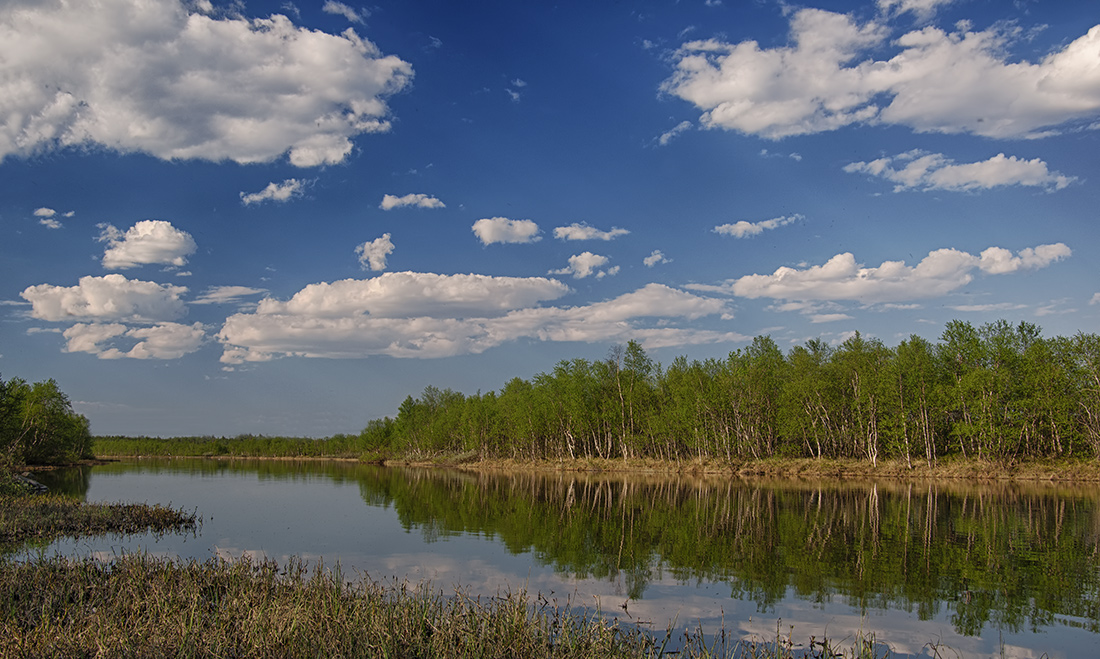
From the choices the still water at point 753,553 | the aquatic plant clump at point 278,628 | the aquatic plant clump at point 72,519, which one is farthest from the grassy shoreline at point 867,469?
the aquatic plant clump at point 278,628

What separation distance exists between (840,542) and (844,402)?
5795cm

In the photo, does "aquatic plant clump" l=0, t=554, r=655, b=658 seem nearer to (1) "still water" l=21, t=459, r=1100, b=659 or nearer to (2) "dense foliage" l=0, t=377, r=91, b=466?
(1) "still water" l=21, t=459, r=1100, b=659

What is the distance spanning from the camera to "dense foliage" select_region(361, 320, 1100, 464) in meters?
70.6

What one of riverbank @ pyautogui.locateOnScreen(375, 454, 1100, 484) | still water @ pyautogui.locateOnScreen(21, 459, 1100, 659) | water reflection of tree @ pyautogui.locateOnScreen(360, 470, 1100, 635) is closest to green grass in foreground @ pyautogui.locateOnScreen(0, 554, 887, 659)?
still water @ pyautogui.locateOnScreen(21, 459, 1100, 659)

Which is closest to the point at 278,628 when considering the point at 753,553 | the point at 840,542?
the point at 753,553

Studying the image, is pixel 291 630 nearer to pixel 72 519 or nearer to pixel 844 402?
pixel 72 519

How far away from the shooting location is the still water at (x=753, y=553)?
16.9m

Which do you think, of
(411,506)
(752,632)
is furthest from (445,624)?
(411,506)

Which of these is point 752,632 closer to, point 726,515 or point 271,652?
point 271,652

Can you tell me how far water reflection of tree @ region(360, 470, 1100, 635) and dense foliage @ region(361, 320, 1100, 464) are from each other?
66.7 ft

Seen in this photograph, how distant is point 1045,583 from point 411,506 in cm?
4151

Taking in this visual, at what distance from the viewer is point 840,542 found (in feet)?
94.5

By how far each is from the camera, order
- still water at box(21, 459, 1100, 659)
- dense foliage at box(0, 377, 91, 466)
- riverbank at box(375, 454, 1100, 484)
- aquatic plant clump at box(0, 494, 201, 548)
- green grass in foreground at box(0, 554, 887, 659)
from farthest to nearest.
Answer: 1. dense foliage at box(0, 377, 91, 466)
2. riverbank at box(375, 454, 1100, 484)
3. aquatic plant clump at box(0, 494, 201, 548)
4. still water at box(21, 459, 1100, 659)
5. green grass in foreground at box(0, 554, 887, 659)

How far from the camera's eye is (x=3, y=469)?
42594 millimetres
